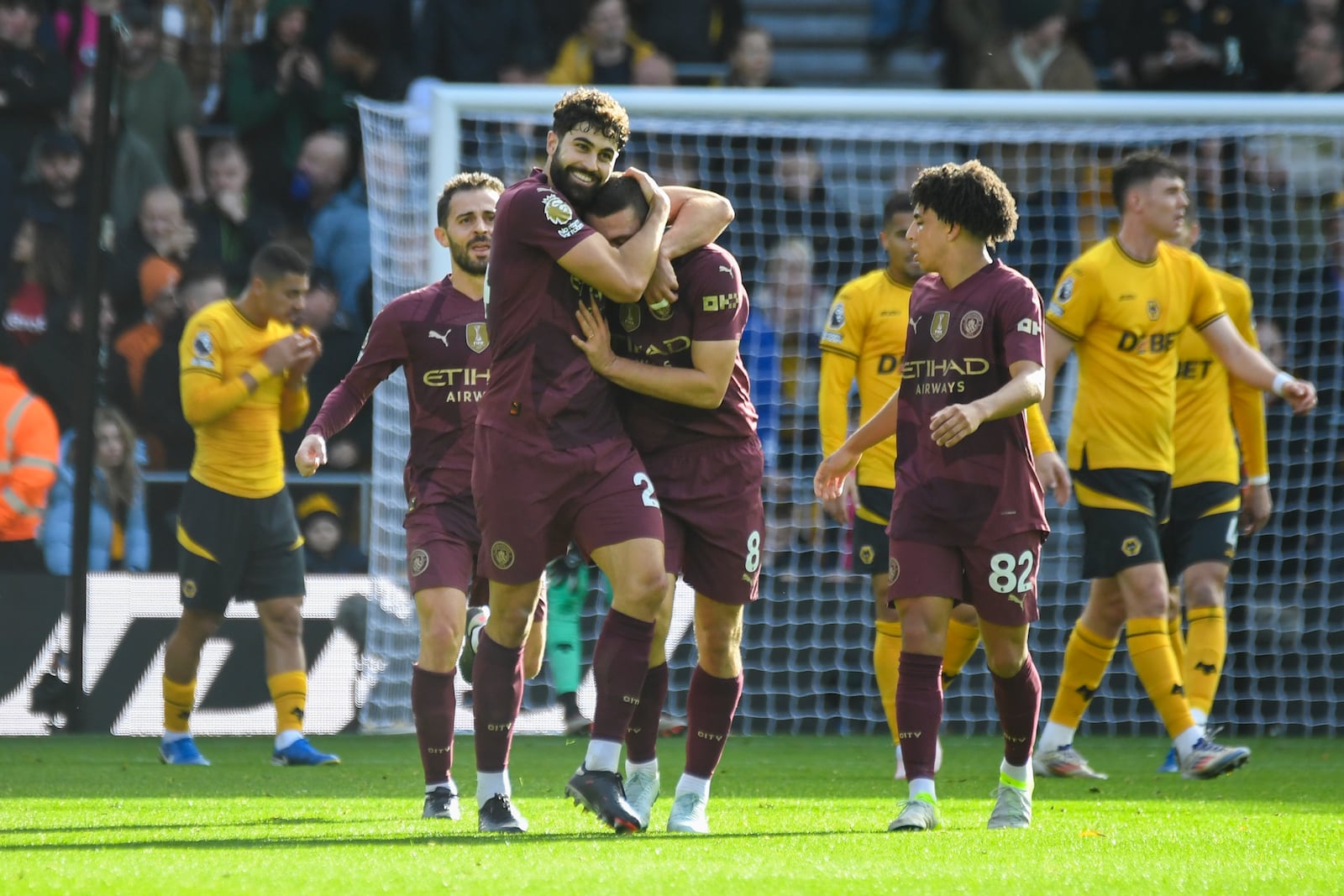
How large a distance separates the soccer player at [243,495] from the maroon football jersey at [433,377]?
1.78 m

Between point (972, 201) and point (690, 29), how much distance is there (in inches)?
333

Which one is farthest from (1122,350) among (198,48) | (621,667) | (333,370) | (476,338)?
(198,48)

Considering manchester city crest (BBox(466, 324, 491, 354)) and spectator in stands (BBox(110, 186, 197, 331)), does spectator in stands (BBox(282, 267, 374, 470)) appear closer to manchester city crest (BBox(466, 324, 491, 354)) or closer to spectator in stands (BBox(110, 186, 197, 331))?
spectator in stands (BBox(110, 186, 197, 331))

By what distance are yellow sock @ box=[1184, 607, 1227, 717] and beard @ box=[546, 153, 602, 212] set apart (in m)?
3.77

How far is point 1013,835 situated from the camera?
16.4 feet

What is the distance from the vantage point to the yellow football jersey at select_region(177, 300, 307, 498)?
7867 mm

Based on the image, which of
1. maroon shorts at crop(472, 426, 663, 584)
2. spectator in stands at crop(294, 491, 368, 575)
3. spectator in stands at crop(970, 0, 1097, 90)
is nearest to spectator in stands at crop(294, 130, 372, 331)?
spectator in stands at crop(294, 491, 368, 575)

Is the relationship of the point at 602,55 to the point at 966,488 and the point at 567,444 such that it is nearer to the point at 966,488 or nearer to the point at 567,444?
the point at 966,488

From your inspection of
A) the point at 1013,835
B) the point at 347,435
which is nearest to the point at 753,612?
the point at 347,435

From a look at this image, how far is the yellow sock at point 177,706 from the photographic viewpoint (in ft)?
25.6

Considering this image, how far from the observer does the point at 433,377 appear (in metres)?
6.04

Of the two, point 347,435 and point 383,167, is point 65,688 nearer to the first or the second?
point 347,435

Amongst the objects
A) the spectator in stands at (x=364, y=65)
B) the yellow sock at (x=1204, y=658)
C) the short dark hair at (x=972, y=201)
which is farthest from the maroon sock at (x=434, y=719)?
the spectator in stands at (x=364, y=65)

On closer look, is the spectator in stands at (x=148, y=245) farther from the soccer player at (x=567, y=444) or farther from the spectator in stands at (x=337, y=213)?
the soccer player at (x=567, y=444)
